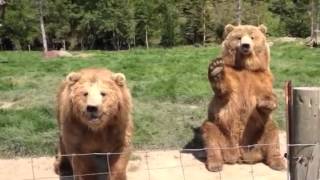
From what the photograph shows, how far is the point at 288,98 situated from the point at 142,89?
648 cm

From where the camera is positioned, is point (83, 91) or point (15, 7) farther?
point (15, 7)

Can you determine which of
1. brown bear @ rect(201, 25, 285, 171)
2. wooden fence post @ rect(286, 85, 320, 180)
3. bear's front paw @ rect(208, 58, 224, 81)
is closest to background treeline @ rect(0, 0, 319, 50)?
brown bear @ rect(201, 25, 285, 171)

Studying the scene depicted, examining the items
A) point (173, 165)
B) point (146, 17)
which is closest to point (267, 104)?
point (173, 165)

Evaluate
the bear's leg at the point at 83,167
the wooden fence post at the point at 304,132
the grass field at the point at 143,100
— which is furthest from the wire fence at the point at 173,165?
the wooden fence post at the point at 304,132

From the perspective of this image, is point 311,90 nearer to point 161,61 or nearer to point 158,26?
point 161,61

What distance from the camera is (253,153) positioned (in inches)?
244

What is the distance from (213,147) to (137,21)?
3680 centimetres

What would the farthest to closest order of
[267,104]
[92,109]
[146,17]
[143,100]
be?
1. [146,17]
2. [143,100]
3. [267,104]
4. [92,109]

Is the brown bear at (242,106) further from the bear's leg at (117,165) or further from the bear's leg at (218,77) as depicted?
the bear's leg at (117,165)

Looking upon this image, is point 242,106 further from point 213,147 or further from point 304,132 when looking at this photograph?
point 304,132

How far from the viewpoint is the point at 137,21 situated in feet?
139

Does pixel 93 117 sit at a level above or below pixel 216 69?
below

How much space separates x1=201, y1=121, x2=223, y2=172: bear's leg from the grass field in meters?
0.99

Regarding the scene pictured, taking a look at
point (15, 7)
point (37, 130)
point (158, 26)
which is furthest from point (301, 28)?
point (37, 130)
